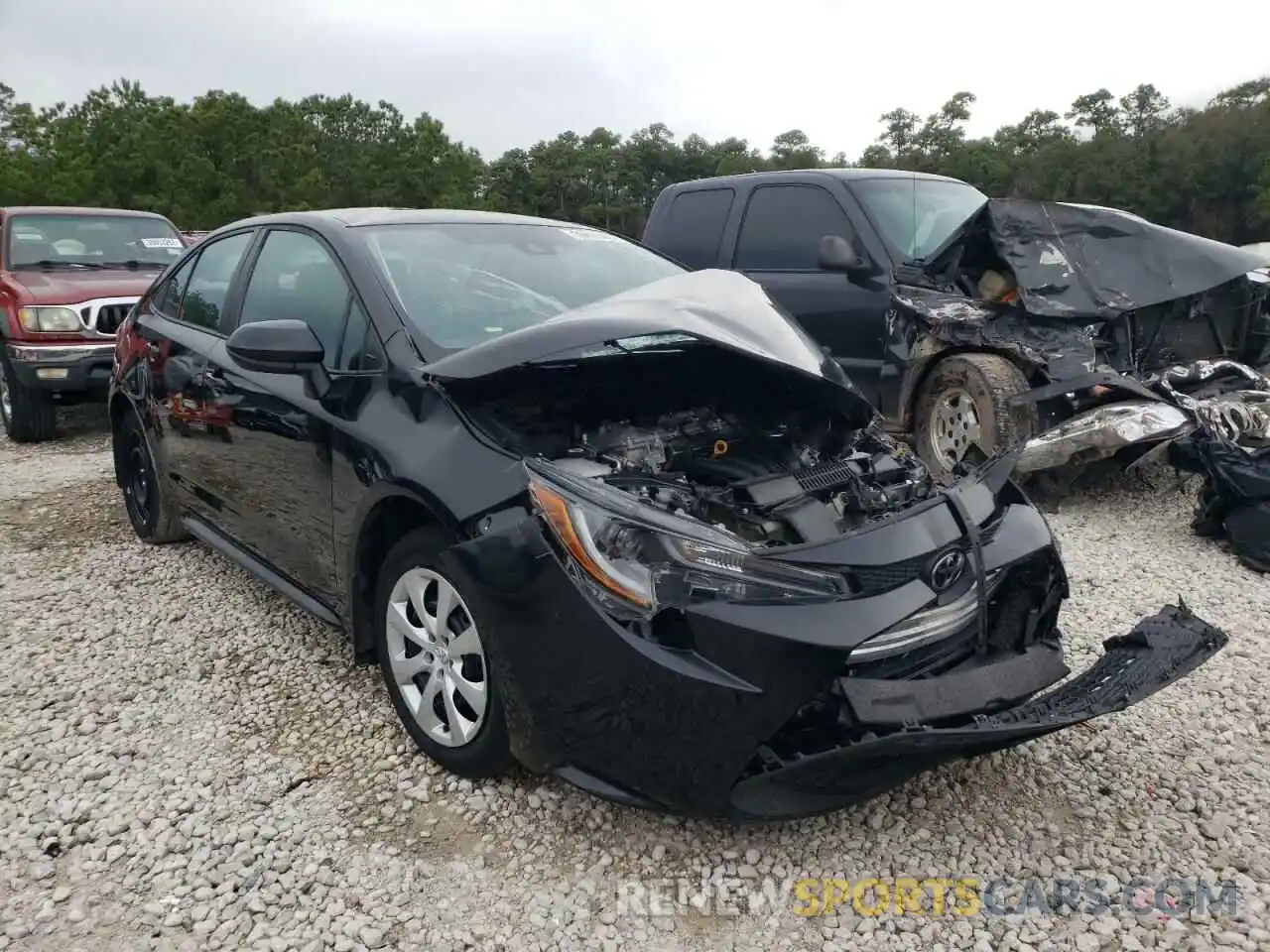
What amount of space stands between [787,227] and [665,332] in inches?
168

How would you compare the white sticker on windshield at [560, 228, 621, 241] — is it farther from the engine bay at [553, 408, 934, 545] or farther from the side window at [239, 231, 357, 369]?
the engine bay at [553, 408, 934, 545]

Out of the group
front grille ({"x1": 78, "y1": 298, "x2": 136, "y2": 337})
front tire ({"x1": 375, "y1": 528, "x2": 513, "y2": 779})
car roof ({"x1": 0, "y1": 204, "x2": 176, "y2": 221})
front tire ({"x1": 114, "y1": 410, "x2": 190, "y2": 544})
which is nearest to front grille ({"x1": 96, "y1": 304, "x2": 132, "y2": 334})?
front grille ({"x1": 78, "y1": 298, "x2": 136, "y2": 337})

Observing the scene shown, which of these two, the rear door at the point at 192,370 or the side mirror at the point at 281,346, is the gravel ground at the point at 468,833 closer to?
the rear door at the point at 192,370

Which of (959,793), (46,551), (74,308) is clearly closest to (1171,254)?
(959,793)

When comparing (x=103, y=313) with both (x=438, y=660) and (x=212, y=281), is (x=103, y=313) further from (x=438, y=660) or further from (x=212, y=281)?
(x=438, y=660)

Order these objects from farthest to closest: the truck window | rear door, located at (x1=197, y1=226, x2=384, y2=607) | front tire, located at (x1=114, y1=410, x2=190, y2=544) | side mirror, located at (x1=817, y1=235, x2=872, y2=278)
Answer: the truck window → side mirror, located at (x1=817, y1=235, x2=872, y2=278) → front tire, located at (x1=114, y1=410, x2=190, y2=544) → rear door, located at (x1=197, y1=226, x2=384, y2=607)

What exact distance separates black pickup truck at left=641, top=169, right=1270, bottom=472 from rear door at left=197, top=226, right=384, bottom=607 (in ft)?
11.1

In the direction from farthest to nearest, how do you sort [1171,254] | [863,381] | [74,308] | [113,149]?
[113,149] < [74,308] < [863,381] < [1171,254]

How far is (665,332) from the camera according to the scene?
99.3 inches

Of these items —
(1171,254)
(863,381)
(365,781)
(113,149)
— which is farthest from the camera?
(113,149)

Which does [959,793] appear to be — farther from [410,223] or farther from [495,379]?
[410,223]

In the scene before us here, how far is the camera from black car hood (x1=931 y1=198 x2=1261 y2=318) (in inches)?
204

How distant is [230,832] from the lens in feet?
8.25

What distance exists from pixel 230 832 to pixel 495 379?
4.76 feet
